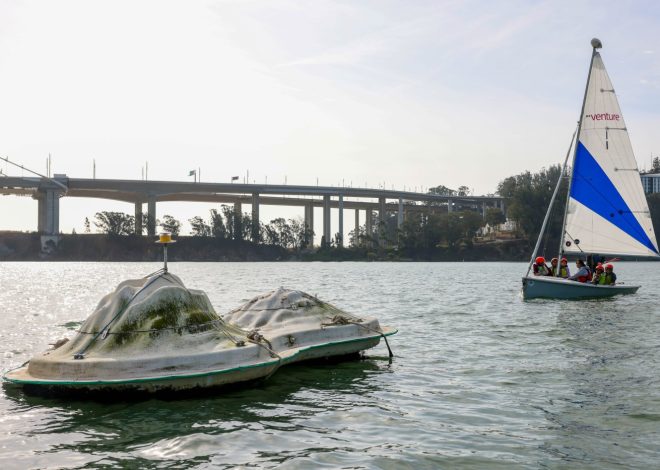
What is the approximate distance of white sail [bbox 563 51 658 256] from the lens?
40.7m

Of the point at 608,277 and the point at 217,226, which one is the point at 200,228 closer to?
the point at 217,226

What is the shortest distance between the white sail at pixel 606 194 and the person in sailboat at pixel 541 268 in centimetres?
300

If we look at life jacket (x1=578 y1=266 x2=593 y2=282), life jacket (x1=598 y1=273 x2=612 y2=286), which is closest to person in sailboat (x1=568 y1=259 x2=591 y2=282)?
life jacket (x1=578 y1=266 x2=593 y2=282)

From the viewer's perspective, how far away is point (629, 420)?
11.5 metres

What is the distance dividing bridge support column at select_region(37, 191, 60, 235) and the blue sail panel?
140907 mm

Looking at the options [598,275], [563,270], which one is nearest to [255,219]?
[563,270]

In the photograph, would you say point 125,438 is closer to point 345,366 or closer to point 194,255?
point 345,366

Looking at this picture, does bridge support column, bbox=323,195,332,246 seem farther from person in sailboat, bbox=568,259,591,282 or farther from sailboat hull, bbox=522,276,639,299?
sailboat hull, bbox=522,276,639,299

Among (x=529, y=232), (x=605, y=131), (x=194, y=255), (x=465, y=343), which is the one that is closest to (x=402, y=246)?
(x=529, y=232)

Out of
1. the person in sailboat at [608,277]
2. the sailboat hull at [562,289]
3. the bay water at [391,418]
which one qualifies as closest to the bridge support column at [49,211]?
the sailboat hull at [562,289]

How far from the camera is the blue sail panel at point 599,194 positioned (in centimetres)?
4059

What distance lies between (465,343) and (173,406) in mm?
11010

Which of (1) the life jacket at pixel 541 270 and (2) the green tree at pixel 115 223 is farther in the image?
(2) the green tree at pixel 115 223

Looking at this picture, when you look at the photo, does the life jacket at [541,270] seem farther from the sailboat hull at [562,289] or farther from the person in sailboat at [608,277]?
the person in sailboat at [608,277]
